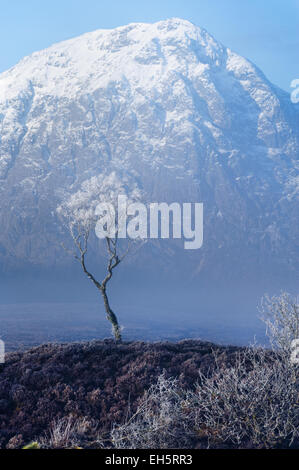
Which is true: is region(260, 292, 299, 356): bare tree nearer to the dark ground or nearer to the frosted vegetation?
the frosted vegetation

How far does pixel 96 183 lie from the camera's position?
24781 millimetres

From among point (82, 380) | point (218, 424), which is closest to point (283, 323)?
point (218, 424)

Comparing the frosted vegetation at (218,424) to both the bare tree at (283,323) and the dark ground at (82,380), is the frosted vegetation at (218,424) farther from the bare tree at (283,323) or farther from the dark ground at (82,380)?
the bare tree at (283,323)

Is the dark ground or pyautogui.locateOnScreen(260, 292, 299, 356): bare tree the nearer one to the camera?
the dark ground

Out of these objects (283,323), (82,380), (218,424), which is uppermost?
(283,323)

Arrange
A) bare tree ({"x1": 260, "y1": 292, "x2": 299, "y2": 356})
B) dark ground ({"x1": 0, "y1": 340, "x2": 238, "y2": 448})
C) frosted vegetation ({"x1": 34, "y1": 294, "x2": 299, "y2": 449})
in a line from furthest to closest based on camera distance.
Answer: bare tree ({"x1": 260, "y1": 292, "x2": 299, "y2": 356}) < dark ground ({"x1": 0, "y1": 340, "x2": 238, "y2": 448}) < frosted vegetation ({"x1": 34, "y1": 294, "x2": 299, "y2": 449})

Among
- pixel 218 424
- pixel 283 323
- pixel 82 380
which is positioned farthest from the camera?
pixel 283 323

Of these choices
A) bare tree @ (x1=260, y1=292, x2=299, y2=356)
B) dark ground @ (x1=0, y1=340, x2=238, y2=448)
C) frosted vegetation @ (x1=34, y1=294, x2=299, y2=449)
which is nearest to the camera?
frosted vegetation @ (x1=34, y1=294, x2=299, y2=449)

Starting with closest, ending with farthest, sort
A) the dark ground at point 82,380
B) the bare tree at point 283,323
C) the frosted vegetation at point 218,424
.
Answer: the frosted vegetation at point 218,424, the dark ground at point 82,380, the bare tree at point 283,323

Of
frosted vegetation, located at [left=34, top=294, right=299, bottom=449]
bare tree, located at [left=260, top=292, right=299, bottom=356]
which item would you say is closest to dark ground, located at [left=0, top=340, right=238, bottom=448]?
frosted vegetation, located at [left=34, top=294, right=299, bottom=449]

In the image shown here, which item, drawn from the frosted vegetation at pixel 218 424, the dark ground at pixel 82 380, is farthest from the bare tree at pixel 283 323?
the dark ground at pixel 82 380

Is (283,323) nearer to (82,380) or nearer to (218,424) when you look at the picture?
(218,424)
